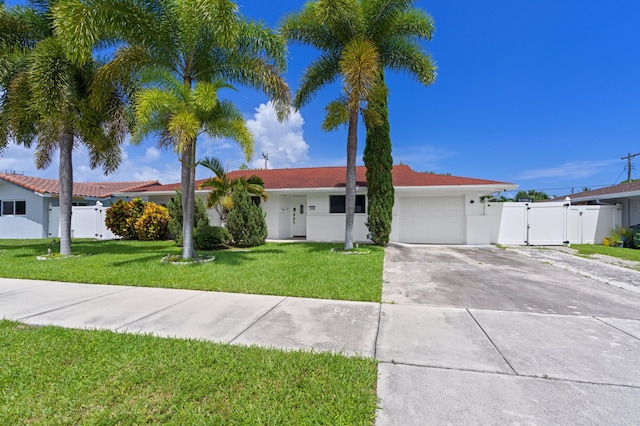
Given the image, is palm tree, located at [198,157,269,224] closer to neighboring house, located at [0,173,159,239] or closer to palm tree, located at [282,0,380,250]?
palm tree, located at [282,0,380,250]

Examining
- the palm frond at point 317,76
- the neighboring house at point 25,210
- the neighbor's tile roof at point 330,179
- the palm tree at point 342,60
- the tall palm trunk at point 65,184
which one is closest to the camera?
the palm tree at point 342,60

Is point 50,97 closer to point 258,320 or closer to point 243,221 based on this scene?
point 243,221

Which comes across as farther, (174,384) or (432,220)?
(432,220)

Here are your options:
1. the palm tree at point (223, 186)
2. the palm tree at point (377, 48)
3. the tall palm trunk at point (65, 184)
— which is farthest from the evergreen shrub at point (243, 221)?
the tall palm trunk at point (65, 184)

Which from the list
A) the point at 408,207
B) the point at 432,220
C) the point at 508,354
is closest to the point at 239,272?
the point at 508,354

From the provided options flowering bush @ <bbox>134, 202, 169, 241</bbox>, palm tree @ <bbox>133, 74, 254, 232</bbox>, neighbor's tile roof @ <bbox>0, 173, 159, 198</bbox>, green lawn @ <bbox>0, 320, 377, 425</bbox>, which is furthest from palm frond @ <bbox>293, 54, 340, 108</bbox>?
neighbor's tile roof @ <bbox>0, 173, 159, 198</bbox>

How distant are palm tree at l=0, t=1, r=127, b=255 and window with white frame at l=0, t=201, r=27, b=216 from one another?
978 centimetres

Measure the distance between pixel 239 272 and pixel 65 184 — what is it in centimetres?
794

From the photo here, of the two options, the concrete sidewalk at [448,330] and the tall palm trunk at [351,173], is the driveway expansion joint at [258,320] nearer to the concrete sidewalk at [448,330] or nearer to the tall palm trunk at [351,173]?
the concrete sidewalk at [448,330]

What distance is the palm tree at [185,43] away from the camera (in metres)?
7.63

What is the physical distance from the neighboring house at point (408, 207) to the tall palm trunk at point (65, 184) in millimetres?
4422

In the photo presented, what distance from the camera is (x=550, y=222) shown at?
14375 millimetres

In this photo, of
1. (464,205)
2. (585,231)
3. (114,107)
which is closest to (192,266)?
(114,107)

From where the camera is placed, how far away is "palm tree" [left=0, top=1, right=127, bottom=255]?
9.28 meters
